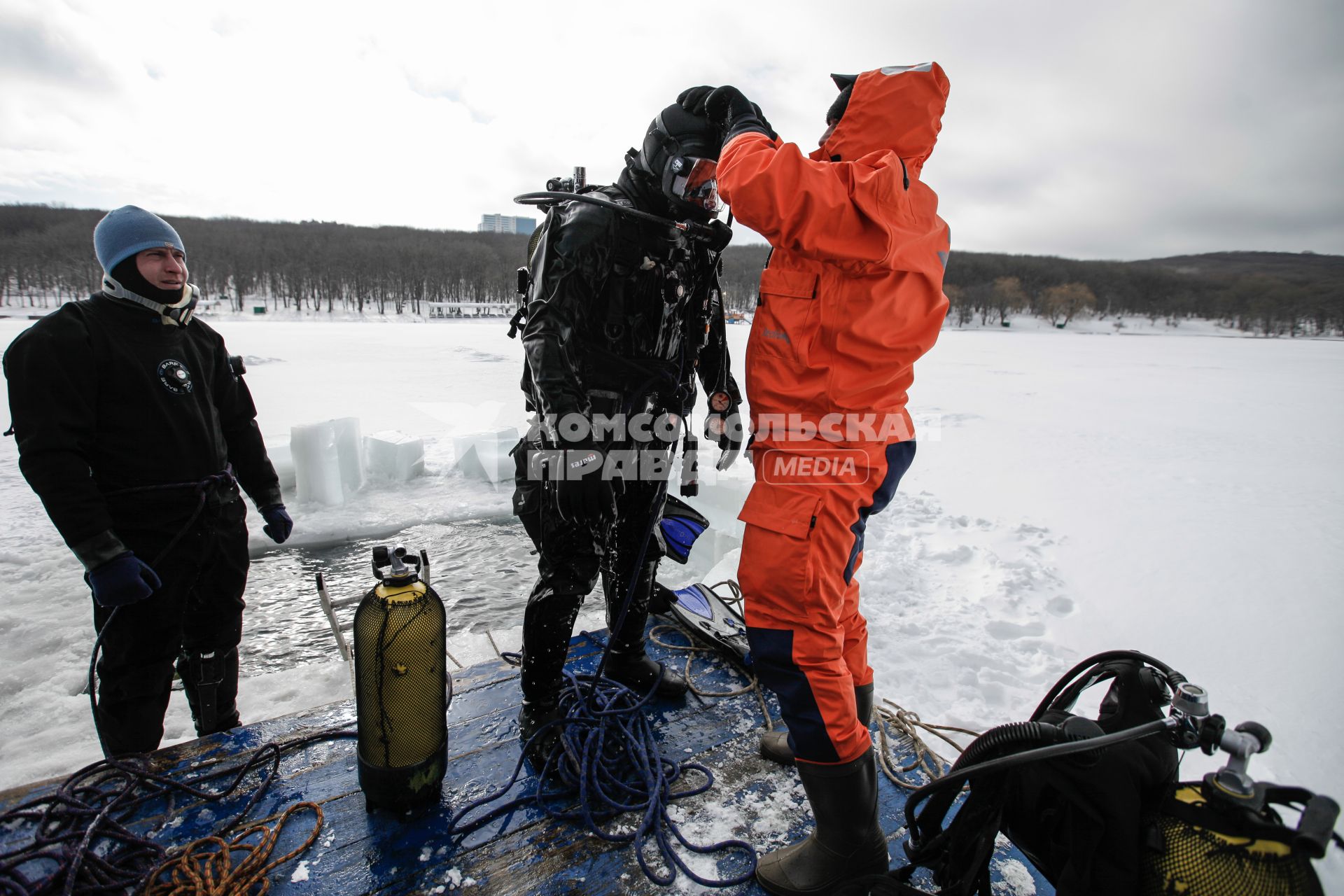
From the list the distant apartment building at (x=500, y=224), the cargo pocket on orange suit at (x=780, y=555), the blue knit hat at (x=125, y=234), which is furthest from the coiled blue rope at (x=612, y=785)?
the distant apartment building at (x=500, y=224)

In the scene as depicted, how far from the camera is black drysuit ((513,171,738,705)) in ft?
6.03

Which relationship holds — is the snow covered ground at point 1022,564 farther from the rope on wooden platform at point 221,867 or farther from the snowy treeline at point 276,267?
the snowy treeline at point 276,267

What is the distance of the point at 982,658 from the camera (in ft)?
10.4

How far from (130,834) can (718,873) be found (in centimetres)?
154

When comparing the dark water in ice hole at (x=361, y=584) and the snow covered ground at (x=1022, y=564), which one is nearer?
the snow covered ground at (x=1022, y=564)

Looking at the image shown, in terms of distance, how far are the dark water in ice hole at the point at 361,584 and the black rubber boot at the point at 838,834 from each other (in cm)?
242

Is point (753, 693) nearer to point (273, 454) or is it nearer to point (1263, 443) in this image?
point (273, 454)

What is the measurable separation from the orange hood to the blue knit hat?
2.09 meters

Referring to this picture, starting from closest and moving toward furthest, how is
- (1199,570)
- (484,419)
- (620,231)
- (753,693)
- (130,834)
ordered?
(130,834) < (620,231) < (753,693) < (1199,570) < (484,419)

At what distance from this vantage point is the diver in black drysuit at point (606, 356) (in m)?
1.83

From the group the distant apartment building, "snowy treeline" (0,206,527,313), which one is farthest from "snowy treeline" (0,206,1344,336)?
the distant apartment building

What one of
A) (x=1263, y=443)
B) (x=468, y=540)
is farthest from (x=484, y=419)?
(x=1263, y=443)

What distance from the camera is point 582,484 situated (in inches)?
72.2

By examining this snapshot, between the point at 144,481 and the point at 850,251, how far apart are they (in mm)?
2306
